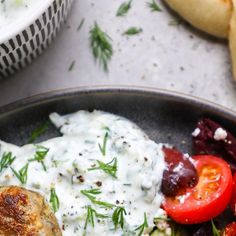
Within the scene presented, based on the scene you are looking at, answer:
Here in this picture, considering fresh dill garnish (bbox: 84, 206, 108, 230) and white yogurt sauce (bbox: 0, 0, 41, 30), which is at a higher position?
white yogurt sauce (bbox: 0, 0, 41, 30)

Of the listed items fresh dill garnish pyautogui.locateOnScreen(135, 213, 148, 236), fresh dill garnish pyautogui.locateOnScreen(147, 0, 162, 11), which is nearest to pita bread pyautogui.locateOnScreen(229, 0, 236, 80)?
fresh dill garnish pyautogui.locateOnScreen(147, 0, 162, 11)

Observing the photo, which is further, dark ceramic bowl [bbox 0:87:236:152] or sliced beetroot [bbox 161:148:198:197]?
dark ceramic bowl [bbox 0:87:236:152]

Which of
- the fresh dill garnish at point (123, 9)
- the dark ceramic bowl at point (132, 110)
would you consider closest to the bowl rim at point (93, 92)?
the dark ceramic bowl at point (132, 110)

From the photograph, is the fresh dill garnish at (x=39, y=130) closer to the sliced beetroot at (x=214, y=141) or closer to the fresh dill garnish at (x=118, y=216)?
the fresh dill garnish at (x=118, y=216)

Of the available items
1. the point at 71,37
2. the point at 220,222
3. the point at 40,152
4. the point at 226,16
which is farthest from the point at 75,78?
the point at 220,222

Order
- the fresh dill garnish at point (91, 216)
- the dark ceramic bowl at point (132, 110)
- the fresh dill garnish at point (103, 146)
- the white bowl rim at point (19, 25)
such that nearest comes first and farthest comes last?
the white bowl rim at point (19, 25) < the fresh dill garnish at point (91, 216) < the fresh dill garnish at point (103, 146) < the dark ceramic bowl at point (132, 110)

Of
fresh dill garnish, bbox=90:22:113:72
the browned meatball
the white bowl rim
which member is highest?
the white bowl rim

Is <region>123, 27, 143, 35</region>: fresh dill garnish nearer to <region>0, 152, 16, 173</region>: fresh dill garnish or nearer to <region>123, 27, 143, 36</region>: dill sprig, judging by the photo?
<region>123, 27, 143, 36</region>: dill sprig

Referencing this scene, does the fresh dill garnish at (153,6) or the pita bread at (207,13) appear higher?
the pita bread at (207,13)
